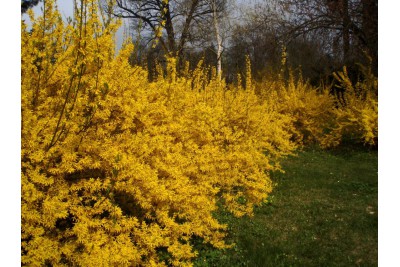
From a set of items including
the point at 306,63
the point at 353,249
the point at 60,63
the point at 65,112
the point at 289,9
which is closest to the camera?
the point at 65,112

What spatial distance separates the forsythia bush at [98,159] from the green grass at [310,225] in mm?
350

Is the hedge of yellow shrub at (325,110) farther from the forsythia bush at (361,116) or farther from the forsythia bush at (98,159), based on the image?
the forsythia bush at (98,159)

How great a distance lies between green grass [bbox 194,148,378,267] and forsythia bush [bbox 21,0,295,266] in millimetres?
350

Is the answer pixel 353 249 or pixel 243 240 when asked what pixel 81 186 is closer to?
pixel 243 240

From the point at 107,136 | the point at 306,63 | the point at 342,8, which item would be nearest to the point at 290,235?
the point at 107,136

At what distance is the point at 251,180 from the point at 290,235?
85cm

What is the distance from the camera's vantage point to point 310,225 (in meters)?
4.23

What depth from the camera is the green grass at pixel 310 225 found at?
341cm

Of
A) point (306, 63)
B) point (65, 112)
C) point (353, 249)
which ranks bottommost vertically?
point (353, 249)

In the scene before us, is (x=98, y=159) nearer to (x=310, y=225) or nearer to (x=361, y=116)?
(x=310, y=225)

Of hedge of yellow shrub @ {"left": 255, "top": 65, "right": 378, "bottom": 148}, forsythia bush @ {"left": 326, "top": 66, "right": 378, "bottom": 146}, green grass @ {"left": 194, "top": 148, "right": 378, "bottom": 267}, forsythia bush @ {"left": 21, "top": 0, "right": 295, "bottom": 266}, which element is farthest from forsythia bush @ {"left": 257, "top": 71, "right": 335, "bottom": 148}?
forsythia bush @ {"left": 21, "top": 0, "right": 295, "bottom": 266}

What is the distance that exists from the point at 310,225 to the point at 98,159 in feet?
8.94

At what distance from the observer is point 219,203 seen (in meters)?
4.46

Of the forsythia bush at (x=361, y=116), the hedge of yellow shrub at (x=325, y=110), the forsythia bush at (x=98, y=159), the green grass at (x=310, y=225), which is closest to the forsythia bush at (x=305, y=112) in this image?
the hedge of yellow shrub at (x=325, y=110)
